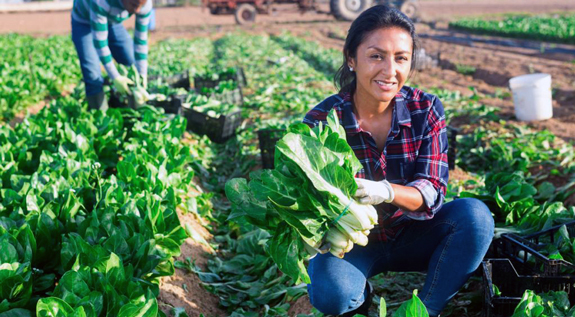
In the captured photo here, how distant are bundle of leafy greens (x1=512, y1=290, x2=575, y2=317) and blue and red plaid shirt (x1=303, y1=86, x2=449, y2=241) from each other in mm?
614

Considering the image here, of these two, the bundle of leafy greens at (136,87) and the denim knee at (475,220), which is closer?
the denim knee at (475,220)

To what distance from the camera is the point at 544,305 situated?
82.8 inches

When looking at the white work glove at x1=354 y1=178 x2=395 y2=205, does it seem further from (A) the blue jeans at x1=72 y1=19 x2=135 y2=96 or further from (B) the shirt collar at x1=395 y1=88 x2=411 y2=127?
(A) the blue jeans at x1=72 y1=19 x2=135 y2=96

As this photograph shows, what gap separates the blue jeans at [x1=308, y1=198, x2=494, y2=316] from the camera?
2373 mm

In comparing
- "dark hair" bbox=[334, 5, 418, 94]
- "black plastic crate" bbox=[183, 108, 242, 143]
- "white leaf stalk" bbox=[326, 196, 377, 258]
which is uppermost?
"dark hair" bbox=[334, 5, 418, 94]

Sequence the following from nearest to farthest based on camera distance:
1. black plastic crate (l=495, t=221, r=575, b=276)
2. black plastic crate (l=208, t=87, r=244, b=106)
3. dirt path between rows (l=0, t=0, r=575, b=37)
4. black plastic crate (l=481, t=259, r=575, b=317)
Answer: black plastic crate (l=481, t=259, r=575, b=317) < black plastic crate (l=495, t=221, r=575, b=276) < black plastic crate (l=208, t=87, r=244, b=106) < dirt path between rows (l=0, t=0, r=575, b=37)

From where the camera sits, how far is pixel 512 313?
7.01 feet

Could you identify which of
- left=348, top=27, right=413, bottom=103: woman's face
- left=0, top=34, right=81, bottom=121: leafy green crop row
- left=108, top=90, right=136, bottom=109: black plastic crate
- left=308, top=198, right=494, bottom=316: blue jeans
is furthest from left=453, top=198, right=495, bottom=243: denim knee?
left=0, top=34, right=81, bottom=121: leafy green crop row

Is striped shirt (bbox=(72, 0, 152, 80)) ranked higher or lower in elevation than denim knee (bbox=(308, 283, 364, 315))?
higher

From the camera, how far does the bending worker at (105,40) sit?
5.31 m

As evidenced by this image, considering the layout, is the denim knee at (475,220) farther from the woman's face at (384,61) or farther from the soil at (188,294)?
the soil at (188,294)

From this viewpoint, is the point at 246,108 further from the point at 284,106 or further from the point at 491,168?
the point at 491,168

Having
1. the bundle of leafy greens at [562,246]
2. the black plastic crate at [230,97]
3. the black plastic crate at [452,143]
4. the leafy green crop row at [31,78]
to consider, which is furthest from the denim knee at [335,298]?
the leafy green crop row at [31,78]

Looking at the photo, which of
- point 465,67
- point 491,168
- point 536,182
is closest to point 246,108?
point 491,168
